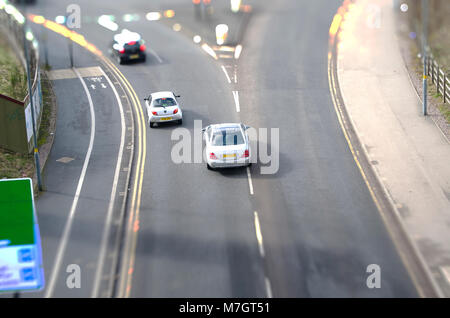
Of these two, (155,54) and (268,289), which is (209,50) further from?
(268,289)

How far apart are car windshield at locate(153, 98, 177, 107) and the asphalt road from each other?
1172 mm

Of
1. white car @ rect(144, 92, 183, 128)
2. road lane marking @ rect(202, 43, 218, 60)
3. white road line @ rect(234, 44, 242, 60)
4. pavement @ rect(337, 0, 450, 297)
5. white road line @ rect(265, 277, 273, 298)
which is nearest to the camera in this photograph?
white road line @ rect(265, 277, 273, 298)

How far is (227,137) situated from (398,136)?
867cm

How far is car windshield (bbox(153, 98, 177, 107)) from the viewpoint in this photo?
1404 inches

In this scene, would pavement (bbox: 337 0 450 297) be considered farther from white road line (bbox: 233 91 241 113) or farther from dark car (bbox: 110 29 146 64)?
dark car (bbox: 110 29 146 64)

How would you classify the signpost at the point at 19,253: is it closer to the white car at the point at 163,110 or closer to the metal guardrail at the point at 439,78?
the white car at the point at 163,110

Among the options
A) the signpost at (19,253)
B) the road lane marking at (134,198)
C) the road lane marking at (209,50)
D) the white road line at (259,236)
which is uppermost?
the signpost at (19,253)

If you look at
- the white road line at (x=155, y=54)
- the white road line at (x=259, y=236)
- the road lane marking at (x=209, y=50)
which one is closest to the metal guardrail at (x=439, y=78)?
the road lane marking at (x=209, y=50)

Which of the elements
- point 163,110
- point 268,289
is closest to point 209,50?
point 163,110

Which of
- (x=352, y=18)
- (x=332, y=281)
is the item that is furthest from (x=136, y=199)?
(x=352, y=18)

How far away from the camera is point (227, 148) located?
2931cm

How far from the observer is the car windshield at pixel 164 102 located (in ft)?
117

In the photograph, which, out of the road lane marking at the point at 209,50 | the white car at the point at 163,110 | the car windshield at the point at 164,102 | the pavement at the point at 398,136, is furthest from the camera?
the road lane marking at the point at 209,50

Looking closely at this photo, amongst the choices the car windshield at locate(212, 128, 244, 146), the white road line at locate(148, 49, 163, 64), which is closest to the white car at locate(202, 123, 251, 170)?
the car windshield at locate(212, 128, 244, 146)
